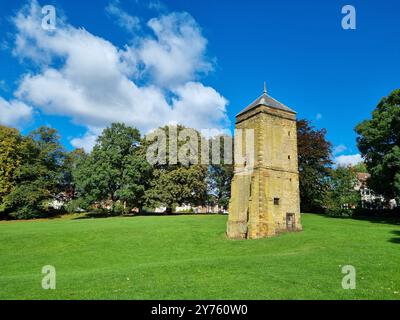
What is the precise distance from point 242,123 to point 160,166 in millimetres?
27986

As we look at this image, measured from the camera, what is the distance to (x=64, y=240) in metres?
25.2

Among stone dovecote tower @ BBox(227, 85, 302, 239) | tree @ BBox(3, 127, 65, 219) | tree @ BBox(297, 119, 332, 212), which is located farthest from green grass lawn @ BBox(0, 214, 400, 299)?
tree @ BBox(3, 127, 65, 219)

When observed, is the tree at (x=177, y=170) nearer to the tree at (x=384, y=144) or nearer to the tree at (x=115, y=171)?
the tree at (x=115, y=171)

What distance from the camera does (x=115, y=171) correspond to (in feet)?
162

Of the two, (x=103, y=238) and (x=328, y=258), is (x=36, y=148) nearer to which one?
(x=103, y=238)

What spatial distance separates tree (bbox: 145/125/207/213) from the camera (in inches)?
2025

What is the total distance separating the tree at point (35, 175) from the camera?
4988 centimetres

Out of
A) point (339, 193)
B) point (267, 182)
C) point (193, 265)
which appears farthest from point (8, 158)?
point (339, 193)

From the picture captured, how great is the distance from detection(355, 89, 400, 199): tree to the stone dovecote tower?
11.1m

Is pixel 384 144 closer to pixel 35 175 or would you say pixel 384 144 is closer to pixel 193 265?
pixel 193 265

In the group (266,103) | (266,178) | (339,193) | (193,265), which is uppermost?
(266,103)

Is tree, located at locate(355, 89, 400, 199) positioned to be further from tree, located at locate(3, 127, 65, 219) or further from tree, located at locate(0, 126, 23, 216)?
tree, located at locate(0, 126, 23, 216)

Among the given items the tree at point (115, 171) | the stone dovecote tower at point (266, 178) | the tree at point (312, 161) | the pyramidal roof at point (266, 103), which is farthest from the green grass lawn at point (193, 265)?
the tree at point (115, 171)

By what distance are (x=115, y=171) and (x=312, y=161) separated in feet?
94.1
